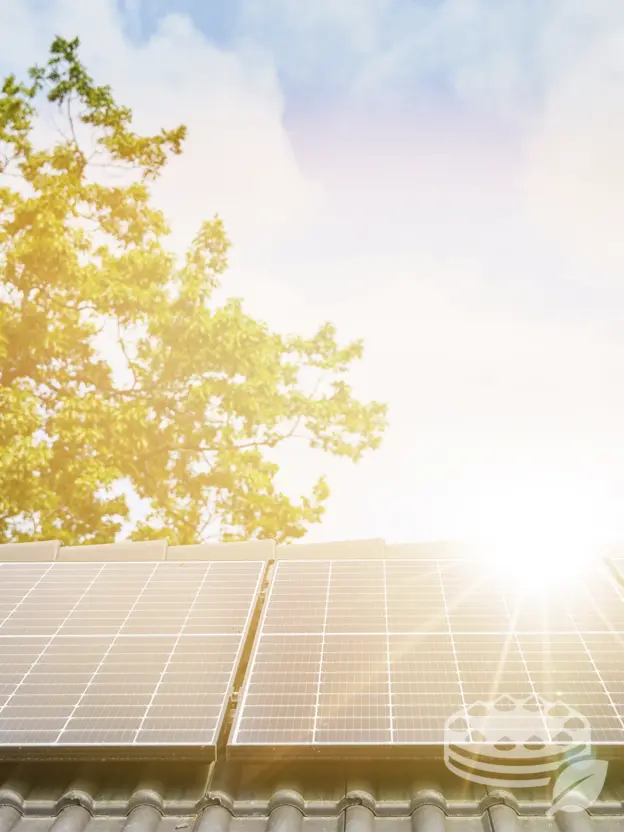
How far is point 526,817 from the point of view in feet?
13.6

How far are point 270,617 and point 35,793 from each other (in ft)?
7.33

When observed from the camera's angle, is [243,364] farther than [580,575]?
Yes

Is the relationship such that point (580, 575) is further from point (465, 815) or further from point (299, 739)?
point (299, 739)

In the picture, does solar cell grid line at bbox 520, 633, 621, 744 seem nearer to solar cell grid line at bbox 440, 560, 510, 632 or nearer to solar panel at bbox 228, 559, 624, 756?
solar panel at bbox 228, 559, 624, 756

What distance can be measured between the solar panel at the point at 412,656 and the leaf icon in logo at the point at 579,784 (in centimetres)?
21

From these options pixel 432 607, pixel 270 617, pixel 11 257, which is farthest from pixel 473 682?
pixel 11 257

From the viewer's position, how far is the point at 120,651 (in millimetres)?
5727

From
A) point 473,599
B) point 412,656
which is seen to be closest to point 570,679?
point 412,656

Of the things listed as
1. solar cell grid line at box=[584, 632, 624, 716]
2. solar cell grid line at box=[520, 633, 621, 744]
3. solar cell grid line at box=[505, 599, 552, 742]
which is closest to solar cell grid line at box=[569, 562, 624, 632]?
solar cell grid line at box=[584, 632, 624, 716]

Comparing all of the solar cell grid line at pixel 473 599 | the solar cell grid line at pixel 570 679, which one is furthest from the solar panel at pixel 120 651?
the solar cell grid line at pixel 570 679

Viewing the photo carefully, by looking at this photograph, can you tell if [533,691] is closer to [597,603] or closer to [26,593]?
[597,603]
